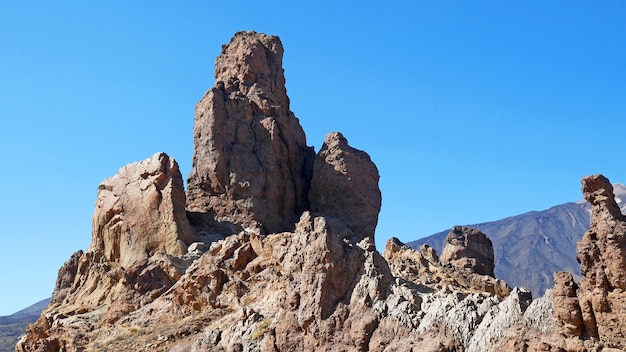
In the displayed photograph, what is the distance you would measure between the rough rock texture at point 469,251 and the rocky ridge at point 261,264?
0.12 meters

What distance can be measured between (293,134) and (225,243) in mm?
22159

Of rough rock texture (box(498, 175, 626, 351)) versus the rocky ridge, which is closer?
rough rock texture (box(498, 175, 626, 351))

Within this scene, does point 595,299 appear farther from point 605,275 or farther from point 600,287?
point 605,275

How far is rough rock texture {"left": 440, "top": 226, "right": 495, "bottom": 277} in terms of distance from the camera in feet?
147

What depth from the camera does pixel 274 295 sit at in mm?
28016

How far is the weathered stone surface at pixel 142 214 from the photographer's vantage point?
45.5 m

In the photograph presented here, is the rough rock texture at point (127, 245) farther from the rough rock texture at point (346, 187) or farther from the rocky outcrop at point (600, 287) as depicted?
the rocky outcrop at point (600, 287)

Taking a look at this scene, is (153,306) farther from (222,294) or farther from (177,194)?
(177,194)

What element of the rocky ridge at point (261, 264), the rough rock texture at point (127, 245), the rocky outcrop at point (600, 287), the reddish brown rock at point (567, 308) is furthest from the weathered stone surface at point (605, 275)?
the rough rock texture at point (127, 245)

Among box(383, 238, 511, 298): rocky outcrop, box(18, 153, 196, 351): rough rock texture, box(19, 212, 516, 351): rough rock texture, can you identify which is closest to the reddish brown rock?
box(19, 212, 516, 351): rough rock texture

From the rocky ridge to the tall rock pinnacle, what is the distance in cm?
9

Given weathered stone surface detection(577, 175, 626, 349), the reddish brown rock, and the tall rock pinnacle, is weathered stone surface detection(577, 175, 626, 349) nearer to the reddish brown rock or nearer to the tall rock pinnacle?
the reddish brown rock

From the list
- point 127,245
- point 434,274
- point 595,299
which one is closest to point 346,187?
point 127,245

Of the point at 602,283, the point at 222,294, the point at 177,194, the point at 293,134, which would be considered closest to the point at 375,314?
the point at 602,283
